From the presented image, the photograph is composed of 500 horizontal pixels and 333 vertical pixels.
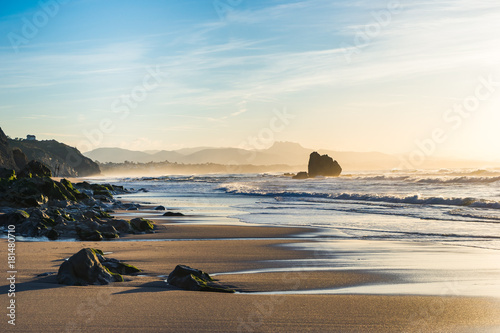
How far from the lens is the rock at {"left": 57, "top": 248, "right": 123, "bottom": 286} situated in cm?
586

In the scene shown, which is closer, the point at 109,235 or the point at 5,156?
the point at 109,235

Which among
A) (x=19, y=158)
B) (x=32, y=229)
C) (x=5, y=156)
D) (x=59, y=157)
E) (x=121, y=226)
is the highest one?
(x=59, y=157)

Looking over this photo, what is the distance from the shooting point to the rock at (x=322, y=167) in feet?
312

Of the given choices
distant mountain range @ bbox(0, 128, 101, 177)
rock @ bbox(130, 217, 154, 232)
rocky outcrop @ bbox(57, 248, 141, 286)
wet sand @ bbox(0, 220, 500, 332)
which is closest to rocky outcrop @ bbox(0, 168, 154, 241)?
rock @ bbox(130, 217, 154, 232)

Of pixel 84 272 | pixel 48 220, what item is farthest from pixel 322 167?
pixel 84 272

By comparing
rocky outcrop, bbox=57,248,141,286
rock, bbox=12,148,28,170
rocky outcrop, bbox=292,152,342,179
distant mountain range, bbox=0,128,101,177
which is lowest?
rocky outcrop, bbox=57,248,141,286

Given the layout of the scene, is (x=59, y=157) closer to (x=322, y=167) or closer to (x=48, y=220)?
(x=322, y=167)

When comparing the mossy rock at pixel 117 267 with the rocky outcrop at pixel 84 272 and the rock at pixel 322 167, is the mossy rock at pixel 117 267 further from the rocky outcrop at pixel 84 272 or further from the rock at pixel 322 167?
the rock at pixel 322 167

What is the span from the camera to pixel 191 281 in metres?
5.94

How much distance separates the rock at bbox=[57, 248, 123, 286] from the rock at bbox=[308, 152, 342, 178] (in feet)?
297

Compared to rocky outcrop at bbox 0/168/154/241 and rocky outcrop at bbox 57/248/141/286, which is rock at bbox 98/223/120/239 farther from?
rocky outcrop at bbox 57/248/141/286

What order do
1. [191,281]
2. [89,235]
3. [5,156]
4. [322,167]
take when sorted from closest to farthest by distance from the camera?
[191,281]
[89,235]
[5,156]
[322,167]

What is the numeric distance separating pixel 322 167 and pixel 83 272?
91596 millimetres

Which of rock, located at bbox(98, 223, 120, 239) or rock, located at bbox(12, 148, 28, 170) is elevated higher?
rock, located at bbox(12, 148, 28, 170)
